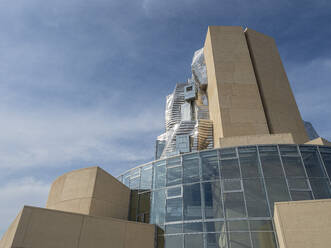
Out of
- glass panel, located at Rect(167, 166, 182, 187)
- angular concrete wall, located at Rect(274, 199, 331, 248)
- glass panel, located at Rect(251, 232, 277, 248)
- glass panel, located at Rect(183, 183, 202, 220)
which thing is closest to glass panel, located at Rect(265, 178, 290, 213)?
glass panel, located at Rect(251, 232, 277, 248)

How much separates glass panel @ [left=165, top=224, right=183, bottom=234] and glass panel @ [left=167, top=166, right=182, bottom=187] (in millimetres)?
3157

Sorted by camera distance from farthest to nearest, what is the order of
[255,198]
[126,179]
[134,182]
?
1. [126,179]
2. [134,182]
3. [255,198]

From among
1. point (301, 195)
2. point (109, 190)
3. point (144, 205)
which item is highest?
point (109, 190)

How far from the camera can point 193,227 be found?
1703 cm

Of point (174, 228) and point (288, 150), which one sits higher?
point (288, 150)

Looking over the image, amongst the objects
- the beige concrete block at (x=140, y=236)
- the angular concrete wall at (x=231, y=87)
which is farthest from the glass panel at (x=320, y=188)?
the beige concrete block at (x=140, y=236)

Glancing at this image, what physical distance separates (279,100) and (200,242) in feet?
75.4

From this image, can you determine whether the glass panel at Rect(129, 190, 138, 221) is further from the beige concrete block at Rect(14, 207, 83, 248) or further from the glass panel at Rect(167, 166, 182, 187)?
the beige concrete block at Rect(14, 207, 83, 248)

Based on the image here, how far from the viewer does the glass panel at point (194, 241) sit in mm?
16391

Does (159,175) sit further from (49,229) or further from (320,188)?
(320,188)

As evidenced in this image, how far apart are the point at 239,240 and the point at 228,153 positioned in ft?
20.6

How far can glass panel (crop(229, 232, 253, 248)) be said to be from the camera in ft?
50.3

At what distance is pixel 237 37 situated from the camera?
35.2 m

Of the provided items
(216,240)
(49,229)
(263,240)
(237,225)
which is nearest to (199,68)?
(237,225)
